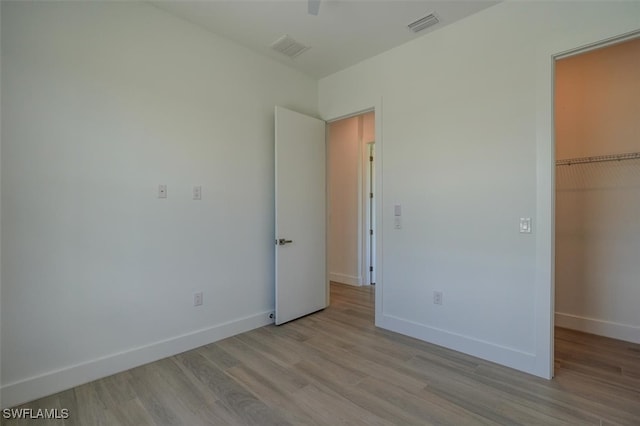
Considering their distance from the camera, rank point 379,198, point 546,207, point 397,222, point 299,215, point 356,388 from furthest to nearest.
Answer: point 299,215 < point 379,198 < point 397,222 < point 546,207 < point 356,388

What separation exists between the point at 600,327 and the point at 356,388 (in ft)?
8.34

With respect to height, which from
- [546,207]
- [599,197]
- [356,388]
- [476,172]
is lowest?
[356,388]

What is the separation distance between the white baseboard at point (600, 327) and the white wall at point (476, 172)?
1267 mm

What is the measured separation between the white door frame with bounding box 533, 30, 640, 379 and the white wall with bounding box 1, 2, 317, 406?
2.41 meters

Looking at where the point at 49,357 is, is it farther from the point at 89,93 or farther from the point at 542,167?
the point at 542,167

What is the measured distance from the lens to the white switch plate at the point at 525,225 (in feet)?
7.42

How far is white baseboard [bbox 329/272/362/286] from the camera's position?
191 inches

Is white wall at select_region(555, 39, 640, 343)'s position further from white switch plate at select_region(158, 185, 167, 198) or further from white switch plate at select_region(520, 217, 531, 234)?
white switch plate at select_region(158, 185, 167, 198)

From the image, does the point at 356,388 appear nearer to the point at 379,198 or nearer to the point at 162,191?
the point at 379,198

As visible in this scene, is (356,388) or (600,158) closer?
(356,388)

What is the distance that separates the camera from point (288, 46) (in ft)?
9.75

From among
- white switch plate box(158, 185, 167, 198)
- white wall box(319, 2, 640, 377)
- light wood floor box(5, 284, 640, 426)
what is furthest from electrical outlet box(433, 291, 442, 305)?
white switch plate box(158, 185, 167, 198)

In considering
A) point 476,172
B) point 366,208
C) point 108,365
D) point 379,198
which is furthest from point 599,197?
point 108,365

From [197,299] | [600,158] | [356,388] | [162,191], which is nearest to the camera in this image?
[356,388]
